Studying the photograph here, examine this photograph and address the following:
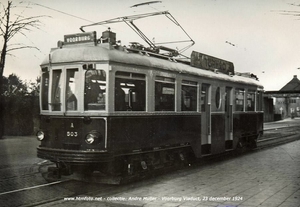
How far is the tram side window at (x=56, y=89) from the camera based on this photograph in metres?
8.21

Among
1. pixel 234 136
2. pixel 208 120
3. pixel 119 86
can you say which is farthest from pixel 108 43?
pixel 234 136

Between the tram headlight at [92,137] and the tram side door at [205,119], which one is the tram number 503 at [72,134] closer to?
the tram headlight at [92,137]

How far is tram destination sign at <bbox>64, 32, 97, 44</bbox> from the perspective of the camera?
8.27m

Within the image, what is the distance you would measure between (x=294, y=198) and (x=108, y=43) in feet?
15.8

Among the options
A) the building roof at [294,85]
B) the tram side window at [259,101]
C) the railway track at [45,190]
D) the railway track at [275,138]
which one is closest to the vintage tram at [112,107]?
the railway track at [45,190]

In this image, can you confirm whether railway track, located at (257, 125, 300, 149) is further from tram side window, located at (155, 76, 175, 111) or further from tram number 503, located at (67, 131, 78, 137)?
tram number 503, located at (67, 131, 78, 137)

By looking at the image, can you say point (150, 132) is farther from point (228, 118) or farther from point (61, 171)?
point (228, 118)

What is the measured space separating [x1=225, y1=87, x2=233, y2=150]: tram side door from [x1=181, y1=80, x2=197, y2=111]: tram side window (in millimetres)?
2400

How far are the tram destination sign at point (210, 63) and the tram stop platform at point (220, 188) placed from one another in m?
3.05

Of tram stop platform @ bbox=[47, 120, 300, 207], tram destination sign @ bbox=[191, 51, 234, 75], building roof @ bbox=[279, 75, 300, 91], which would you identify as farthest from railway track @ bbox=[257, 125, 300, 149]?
building roof @ bbox=[279, 75, 300, 91]

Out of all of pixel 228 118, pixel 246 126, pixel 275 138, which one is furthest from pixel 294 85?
pixel 228 118

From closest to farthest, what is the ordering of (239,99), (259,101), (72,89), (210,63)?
(72,89)
(210,63)
(239,99)
(259,101)

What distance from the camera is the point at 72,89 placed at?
8.02 meters

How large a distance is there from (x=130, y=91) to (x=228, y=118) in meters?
5.60
